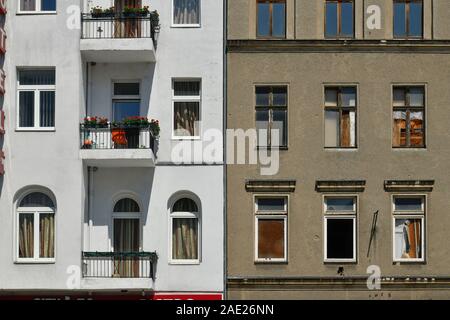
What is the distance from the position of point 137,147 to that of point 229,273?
4.12m

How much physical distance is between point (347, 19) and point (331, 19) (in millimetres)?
438

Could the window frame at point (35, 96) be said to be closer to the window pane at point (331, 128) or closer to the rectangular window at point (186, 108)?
the rectangular window at point (186, 108)

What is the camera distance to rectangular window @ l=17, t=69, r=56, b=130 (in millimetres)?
36844

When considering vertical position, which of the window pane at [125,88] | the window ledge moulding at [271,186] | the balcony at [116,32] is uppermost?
the balcony at [116,32]

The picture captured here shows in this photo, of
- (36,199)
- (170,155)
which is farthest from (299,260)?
(36,199)

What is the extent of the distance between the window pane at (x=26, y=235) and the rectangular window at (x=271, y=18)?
791cm

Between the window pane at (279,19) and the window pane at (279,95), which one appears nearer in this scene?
the window pane at (279,95)

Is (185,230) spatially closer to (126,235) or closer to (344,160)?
(126,235)

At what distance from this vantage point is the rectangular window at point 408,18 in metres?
37.8

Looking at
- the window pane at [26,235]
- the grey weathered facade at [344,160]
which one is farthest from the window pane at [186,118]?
the window pane at [26,235]

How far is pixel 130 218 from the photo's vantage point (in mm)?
37438

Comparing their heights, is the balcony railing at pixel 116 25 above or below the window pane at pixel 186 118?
above

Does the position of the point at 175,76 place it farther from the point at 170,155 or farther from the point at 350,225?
the point at 350,225

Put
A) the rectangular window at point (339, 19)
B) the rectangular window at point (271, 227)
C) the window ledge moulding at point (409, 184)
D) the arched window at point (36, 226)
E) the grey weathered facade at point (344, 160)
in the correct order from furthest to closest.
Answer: the rectangular window at point (339, 19) < the rectangular window at point (271, 227) < the window ledge moulding at point (409, 184) < the grey weathered facade at point (344, 160) < the arched window at point (36, 226)
